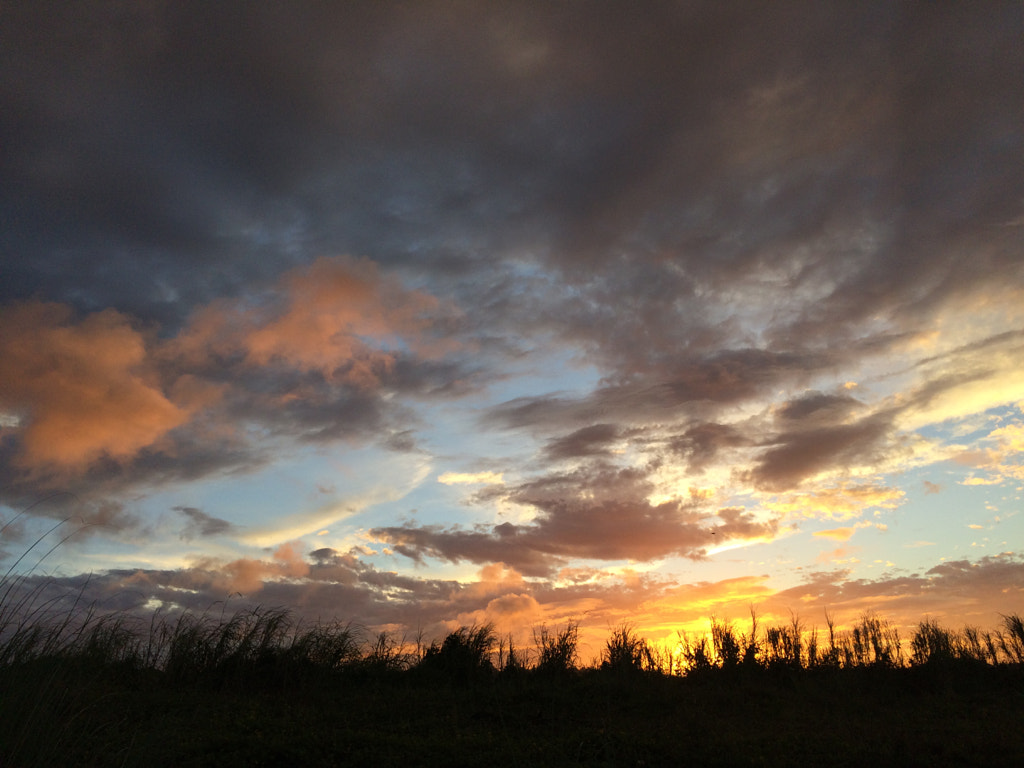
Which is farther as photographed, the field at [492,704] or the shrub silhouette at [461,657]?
the shrub silhouette at [461,657]

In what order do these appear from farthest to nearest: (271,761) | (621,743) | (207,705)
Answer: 1. (207,705)
2. (621,743)
3. (271,761)

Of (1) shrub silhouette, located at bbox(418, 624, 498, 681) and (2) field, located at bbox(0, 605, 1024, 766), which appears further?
(1) shrub silhouette, located at bbox(418, 624, 498, 681)

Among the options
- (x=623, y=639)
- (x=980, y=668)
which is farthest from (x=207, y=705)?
(x=980, y=668)

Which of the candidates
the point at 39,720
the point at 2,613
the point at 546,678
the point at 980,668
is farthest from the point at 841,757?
the point at 2,613

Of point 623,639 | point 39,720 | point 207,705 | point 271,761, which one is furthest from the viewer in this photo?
point 623,639

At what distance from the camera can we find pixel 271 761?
445 inches

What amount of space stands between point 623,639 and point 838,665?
21.7ft

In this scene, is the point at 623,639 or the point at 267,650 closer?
the point at 267,650

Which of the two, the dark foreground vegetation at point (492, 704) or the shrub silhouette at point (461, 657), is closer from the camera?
the dark foreground vegetation at point (492, 704)

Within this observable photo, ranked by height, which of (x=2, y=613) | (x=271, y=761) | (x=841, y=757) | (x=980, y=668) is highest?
(x=980, y=668)

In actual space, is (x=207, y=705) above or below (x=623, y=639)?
below

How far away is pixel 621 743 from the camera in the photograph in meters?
12.5

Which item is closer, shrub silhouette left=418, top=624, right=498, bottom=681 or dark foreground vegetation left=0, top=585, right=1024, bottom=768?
dark foreground vegetation left=0, top=585, right=1024, bottom=768

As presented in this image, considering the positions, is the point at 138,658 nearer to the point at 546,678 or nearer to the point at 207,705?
the point at 207,705
